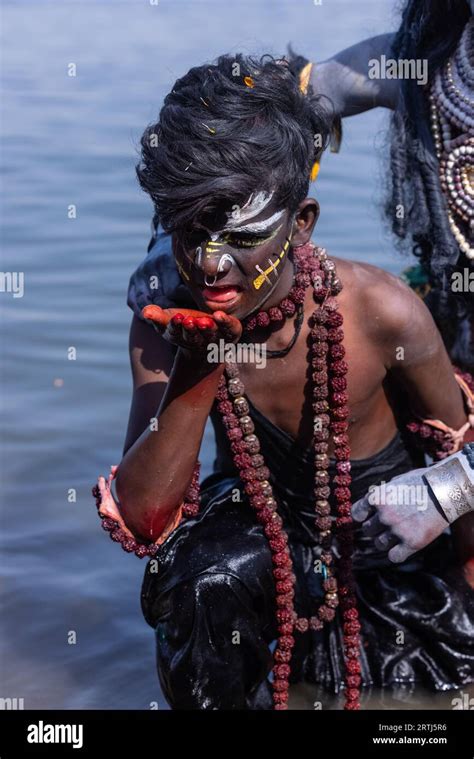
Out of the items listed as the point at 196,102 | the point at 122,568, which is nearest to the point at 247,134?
the point at 196,102

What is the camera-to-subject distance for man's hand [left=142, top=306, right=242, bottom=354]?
2768 mm

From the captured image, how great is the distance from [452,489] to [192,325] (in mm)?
757

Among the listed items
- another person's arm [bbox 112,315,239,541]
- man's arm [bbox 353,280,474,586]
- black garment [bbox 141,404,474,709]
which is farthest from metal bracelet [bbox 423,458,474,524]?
another person's arm [bbox 112,315,239,541]

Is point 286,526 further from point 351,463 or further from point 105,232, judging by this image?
point 105,232

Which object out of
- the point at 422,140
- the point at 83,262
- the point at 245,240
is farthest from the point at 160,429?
the point at 83,262

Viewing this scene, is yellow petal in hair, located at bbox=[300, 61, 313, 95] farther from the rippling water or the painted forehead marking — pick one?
the painted forehead marking

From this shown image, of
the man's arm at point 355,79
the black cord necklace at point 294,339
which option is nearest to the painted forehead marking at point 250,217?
the black cord necklace at point 294,339

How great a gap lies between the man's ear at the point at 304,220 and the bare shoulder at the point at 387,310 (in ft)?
0.55

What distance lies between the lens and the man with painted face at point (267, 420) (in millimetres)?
2966

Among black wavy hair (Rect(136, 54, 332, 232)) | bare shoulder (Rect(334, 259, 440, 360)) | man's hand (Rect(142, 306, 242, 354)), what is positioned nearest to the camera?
man's hand (Rect(142, 306, 242, 354))

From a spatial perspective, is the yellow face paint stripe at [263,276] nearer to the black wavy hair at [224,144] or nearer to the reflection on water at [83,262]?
the black wavy hair at [224,144]

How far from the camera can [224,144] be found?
2926 mm

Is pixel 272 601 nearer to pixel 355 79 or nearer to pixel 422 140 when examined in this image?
pixel 422 140

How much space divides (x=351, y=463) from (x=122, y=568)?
114 cm
